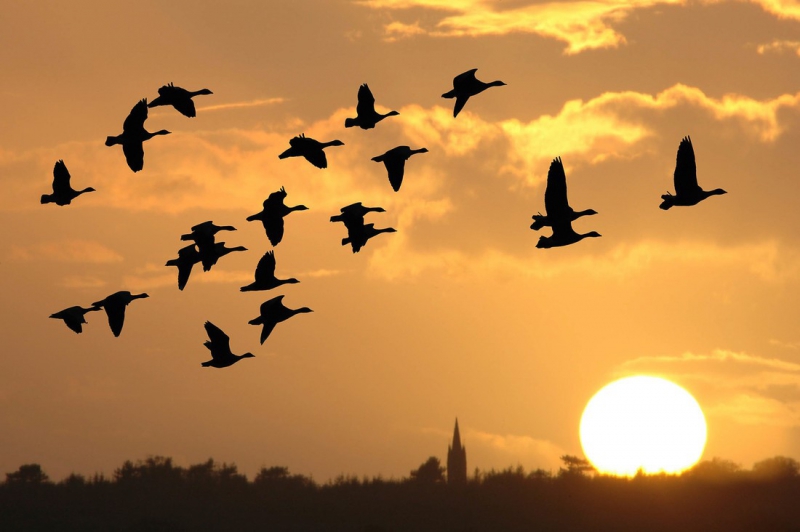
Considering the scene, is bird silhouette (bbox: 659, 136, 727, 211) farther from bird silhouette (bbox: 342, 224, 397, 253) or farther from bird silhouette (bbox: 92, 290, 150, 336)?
bird silhouette (bbox: 92, 290, 150, 336)

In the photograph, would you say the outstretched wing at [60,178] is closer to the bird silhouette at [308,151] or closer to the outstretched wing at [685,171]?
the bird silhouette at [308,151]

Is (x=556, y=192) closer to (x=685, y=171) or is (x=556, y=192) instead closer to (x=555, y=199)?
(x=555, y=199)

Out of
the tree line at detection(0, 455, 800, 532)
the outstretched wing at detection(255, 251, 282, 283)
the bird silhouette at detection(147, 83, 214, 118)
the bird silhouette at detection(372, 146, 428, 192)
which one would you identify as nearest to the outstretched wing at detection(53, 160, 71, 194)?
the bird silhouette at detection(147, 83, 214, 118)

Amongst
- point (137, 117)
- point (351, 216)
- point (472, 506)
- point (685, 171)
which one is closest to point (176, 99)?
point (137, 117)

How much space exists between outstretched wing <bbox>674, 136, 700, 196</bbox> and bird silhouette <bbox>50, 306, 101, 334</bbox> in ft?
56.5

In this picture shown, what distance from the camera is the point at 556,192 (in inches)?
1716

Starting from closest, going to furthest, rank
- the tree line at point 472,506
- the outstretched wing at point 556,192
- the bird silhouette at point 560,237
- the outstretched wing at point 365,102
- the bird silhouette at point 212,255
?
the outstretched wing at point 556,192
the bird silhouette at point 560,237
the outstretched wing at point 365,102
the bird silhouette at point 212,255
the tree line at point 472,506

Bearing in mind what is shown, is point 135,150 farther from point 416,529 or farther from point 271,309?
point 416,529

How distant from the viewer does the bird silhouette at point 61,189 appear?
47281mm

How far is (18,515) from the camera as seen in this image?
199m

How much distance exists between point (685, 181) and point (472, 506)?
13341 cm

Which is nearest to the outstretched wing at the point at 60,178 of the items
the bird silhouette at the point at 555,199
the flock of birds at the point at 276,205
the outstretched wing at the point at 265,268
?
the flock of birds at the point at 276,205

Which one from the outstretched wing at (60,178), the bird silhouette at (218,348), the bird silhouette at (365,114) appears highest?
the bird silhouette at (365,114)

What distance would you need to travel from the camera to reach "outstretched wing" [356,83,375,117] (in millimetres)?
46094
